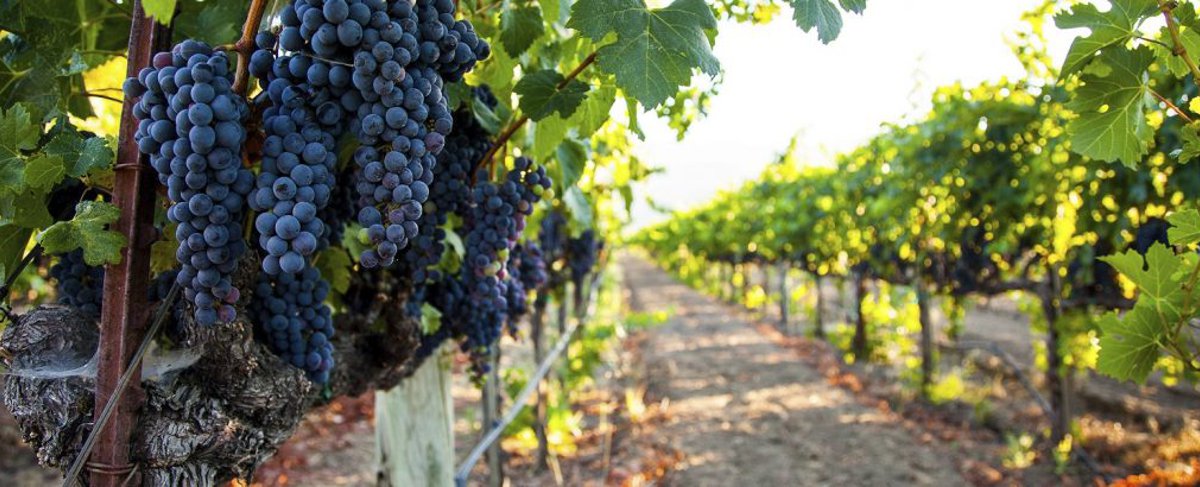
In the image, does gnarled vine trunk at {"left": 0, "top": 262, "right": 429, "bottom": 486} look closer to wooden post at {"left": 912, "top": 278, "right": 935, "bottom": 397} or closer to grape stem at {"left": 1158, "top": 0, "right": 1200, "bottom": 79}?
grape stem at {"left": 1158, "top": 0, "right": 1200, "bottom": 79}

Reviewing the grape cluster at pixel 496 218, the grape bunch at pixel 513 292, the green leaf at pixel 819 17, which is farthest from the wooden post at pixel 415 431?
the green leaf at pixel 819 17

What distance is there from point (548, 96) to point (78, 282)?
3.01 ft

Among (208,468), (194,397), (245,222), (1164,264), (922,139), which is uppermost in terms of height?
(922,139)

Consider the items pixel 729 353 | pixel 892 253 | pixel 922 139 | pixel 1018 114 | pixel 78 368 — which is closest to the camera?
pixel 78 368

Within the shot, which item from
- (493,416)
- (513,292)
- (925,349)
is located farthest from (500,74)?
(925,349)

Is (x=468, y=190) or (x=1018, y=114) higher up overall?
(x=1018, y=114)

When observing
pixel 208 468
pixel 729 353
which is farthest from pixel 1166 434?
pixel 208 468

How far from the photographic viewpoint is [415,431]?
2.78m

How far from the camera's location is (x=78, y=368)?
1185 mm

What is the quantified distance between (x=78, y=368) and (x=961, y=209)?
7.31m

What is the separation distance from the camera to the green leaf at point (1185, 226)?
1.29 m

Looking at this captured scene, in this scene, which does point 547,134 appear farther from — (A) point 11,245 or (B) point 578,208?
(A) point 11,245

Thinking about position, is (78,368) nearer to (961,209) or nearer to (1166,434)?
(961,209)

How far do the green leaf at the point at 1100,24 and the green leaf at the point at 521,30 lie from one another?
39.2 inches
